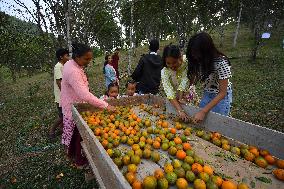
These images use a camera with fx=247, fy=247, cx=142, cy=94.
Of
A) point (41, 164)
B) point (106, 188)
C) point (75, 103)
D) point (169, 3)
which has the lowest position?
point (41, 164)

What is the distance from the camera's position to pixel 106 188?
2.36 meters

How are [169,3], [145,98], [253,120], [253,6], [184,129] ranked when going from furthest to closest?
[253,6] < [169,3] < [253,120] < [145,98] < [184,129]

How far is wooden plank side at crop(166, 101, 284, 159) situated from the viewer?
252 centimetres

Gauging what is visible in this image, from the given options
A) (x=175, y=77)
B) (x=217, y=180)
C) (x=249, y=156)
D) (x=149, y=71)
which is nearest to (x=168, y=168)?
(x=217, y=180)

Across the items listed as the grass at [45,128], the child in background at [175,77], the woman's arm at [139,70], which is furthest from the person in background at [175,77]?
the grass at [45,128]

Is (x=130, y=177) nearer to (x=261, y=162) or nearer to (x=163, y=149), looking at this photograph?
(x=163, y=149)

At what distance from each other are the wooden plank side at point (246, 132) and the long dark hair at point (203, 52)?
58 cm

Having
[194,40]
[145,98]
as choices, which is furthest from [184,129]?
[145,98]

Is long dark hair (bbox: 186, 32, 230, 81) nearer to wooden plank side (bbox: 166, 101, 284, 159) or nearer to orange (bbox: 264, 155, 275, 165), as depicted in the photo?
wooden plank side (bbox: 166, 101, 284, 159)

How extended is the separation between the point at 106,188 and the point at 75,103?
8.54ft

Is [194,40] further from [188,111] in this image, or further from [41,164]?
[41,164]

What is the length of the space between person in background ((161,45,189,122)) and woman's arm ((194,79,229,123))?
343mm

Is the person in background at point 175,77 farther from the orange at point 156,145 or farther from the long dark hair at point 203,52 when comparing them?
the orange at point 156,145

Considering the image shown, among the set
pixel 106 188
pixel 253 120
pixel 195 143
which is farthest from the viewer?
pixel 253 120
